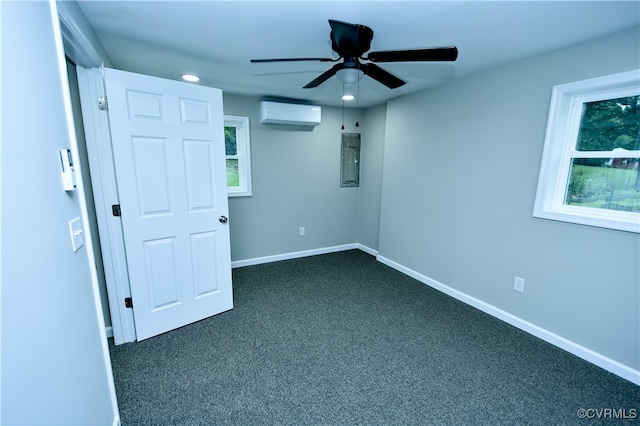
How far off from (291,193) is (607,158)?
10.5 feet

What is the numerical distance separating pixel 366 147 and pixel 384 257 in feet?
5.63

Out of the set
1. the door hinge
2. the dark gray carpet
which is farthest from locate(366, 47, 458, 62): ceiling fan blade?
the dark gray carpet

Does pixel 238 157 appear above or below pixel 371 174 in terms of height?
above

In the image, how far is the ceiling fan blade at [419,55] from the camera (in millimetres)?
1353

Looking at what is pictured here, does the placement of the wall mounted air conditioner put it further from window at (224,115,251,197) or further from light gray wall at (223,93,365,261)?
window at (224,115,251,197)

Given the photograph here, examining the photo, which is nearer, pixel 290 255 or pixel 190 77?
pixel 190 77

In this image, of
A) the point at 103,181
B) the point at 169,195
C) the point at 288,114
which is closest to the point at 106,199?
the point at 103,181

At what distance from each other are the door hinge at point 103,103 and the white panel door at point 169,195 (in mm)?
25

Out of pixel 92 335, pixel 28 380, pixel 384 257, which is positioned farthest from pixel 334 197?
pixel 28 380

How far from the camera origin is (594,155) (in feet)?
6.56

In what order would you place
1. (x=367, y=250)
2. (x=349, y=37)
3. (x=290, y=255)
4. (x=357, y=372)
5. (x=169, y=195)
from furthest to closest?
(x=367, y=250)
(x=290, y=255)
(x=169, y=195)
(x=357, y=372)
(x=349, y=37)

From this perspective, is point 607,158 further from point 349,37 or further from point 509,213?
point 349,37

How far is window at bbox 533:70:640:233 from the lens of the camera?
185 cm

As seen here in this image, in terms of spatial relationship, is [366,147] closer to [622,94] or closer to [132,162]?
[622,94]
